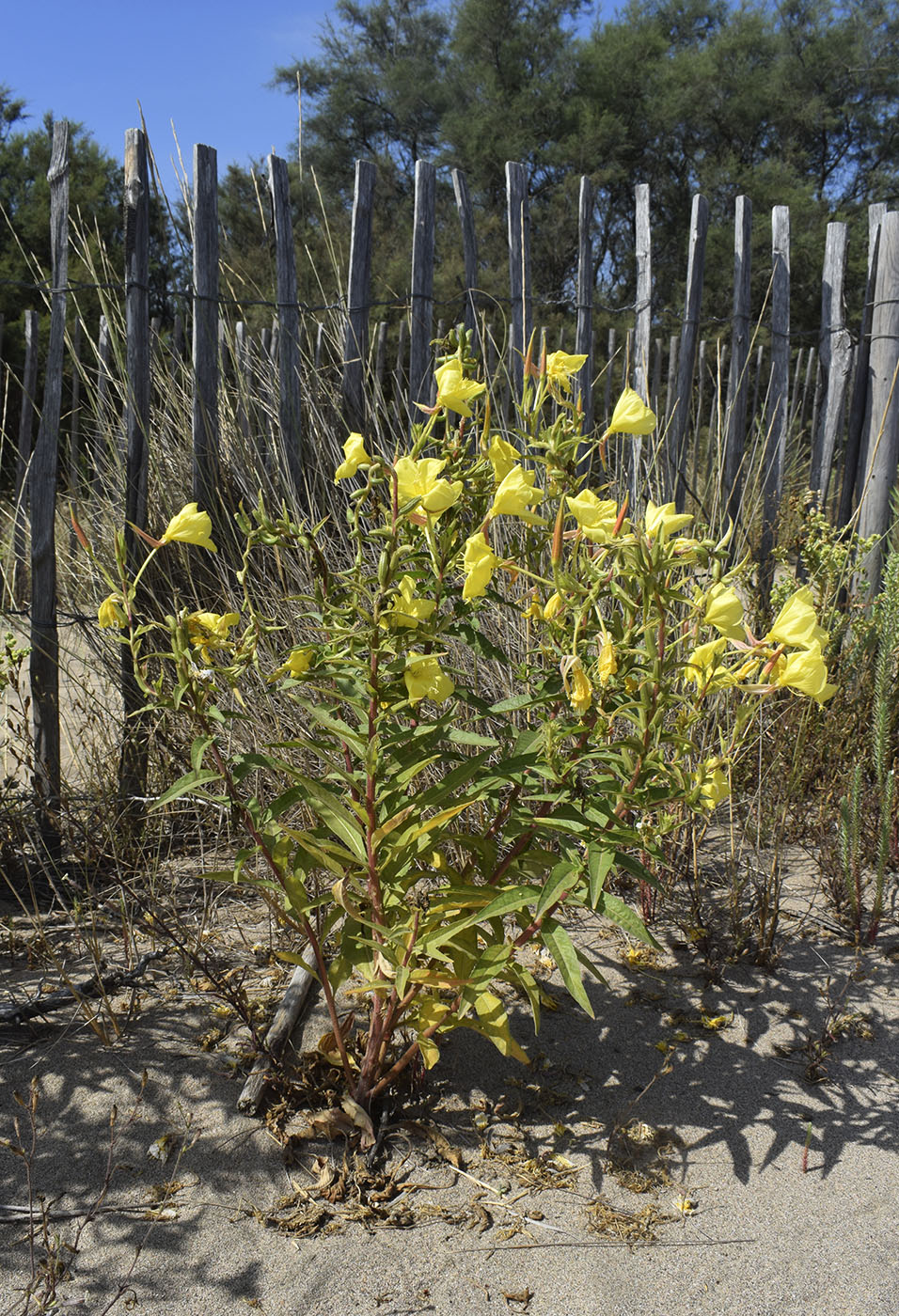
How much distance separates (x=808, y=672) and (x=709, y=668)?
143 mm

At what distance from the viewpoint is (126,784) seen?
238cm

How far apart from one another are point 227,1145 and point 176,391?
7.43ft

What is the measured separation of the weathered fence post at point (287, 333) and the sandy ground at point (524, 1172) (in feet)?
4.91

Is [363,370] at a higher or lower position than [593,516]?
higher

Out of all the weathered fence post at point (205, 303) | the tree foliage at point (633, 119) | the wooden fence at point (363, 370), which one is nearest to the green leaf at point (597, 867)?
the wooden fence at point (363, 370)

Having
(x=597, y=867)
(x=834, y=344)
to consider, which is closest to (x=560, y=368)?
(x=597, y=867)

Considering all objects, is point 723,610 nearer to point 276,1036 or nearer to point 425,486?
point 425,486

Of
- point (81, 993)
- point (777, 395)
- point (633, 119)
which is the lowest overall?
point (81, 993)

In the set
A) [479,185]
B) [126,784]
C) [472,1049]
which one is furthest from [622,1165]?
[479,185]

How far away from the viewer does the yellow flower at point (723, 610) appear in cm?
108

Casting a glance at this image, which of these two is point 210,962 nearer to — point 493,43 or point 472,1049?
point 472,1049

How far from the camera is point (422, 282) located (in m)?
2.73

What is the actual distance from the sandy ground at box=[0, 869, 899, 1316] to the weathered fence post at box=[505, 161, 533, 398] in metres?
1.93

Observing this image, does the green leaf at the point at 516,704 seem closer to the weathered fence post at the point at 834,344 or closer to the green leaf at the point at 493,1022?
the green leaf at the point at 493,1022
